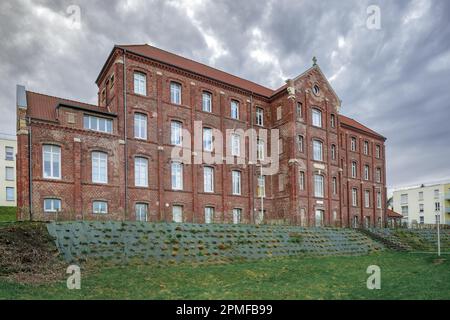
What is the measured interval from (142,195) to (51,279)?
14153mm

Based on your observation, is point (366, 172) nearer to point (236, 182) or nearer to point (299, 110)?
point (299, 110)

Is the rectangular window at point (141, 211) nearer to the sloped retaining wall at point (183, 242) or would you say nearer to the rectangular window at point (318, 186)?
the sloped retaining wall at point (183, 242)

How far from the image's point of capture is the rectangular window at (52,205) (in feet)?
71.6

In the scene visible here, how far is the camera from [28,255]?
12797 mm

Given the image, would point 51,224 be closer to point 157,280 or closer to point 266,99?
point 157,280

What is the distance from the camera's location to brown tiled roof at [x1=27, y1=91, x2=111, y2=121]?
22766 millimetres

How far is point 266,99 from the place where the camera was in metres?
34.6

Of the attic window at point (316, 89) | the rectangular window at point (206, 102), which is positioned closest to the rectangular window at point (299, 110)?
the attic window at point (316, 89)

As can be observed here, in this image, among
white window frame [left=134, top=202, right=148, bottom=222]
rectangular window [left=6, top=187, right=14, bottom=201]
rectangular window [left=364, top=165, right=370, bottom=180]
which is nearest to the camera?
white window frame [left=134, top=202, right=148, bottom=222]

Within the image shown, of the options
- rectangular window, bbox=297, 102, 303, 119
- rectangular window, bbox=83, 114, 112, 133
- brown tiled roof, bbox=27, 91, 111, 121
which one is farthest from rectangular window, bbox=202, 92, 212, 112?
rectangular window, bbox=297, 102, 303, 119

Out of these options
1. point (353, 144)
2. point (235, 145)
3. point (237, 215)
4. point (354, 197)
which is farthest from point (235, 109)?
point (354, 197)

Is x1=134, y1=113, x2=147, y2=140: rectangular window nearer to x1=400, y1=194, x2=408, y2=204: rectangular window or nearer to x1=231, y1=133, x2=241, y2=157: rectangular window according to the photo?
x1=231, y1=133, x2=241, y2=157: rectangular window

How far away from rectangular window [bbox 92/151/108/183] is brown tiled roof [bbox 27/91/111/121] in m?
3.33
